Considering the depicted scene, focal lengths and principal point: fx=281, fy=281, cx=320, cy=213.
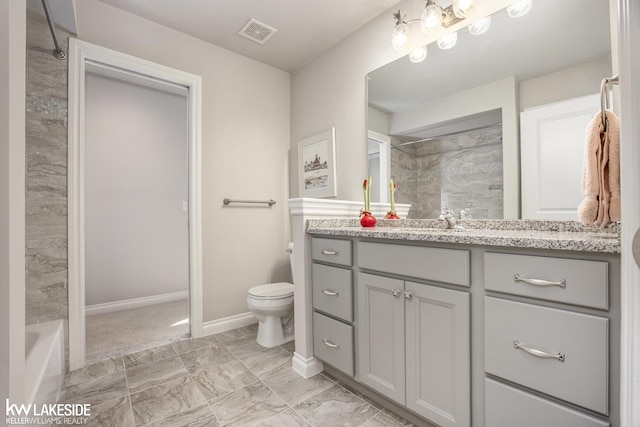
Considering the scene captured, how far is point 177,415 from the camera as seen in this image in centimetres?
141

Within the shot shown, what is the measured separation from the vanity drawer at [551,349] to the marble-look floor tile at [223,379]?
4.43 ft

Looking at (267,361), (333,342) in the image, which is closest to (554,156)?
(333,342)

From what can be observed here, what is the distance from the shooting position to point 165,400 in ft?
5.02

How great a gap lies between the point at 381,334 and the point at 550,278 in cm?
77

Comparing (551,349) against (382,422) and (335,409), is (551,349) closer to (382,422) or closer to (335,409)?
(382,422)

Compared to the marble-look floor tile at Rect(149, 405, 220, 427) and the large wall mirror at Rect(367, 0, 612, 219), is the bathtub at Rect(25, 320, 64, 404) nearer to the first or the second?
the marble-look floor tile at Rect(149, 405, 220, 427)

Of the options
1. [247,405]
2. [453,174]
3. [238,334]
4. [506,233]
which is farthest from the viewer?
[238,334]

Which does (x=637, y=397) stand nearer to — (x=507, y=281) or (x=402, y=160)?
(x=507, y=281)

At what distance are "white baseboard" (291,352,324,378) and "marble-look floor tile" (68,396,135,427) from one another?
88 centimetres

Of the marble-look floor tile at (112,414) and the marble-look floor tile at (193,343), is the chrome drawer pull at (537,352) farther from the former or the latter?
the marble-look floor tile at (193,343)

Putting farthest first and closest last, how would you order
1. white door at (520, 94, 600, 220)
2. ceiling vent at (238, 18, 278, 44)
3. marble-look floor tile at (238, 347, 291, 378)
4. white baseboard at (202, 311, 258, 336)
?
1. white baseboard at (202, 311, 258, 336)
2. ceiling vent at (238, 18, 278, 44)
3. marble-look floor tile at (238, 347, 291, 378)
4. white door at (520, 94, 600, 220)

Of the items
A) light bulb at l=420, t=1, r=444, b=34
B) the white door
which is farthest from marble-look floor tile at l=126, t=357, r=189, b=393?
light bulb at l=420, t=1, r=444, b=34

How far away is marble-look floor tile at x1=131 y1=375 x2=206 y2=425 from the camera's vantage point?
55.7 inches
